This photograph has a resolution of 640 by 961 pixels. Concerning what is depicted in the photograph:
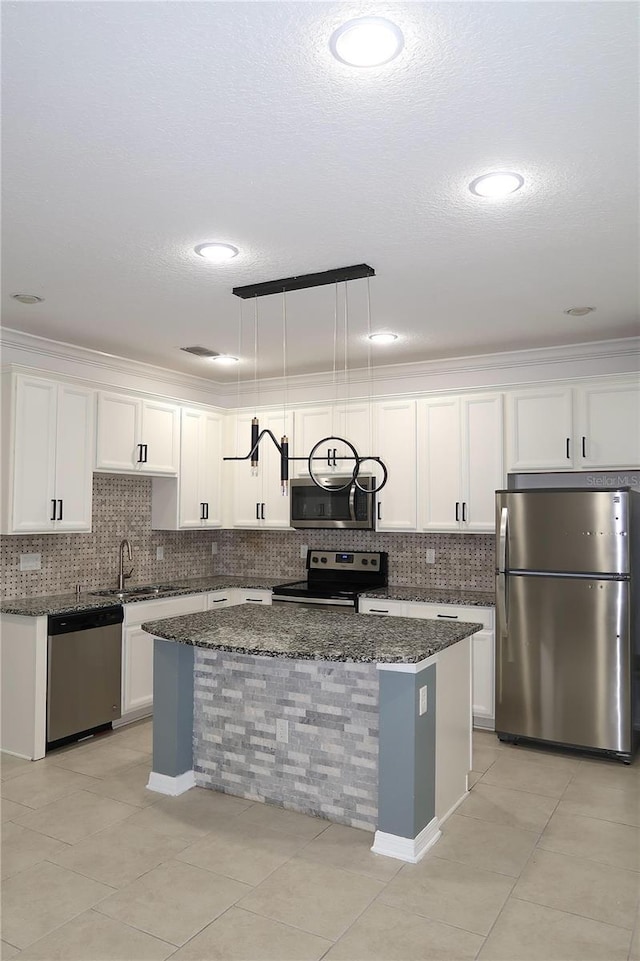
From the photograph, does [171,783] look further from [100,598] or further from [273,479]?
[273,479]

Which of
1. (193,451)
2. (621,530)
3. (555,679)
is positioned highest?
(193,451)

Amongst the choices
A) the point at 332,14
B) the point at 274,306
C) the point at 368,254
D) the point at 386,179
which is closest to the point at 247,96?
the point at 332,14

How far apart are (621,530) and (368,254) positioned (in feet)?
7.50

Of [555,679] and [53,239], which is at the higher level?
[53,239]

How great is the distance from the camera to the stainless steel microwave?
5.33m

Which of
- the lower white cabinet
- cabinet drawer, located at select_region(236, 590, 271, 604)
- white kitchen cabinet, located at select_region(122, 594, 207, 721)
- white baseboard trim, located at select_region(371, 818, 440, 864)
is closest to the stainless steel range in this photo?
cabinet drawer, located at select_region(236, 590, 271, 604)

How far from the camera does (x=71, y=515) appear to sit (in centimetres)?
460

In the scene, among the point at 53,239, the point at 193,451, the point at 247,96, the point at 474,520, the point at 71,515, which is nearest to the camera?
the point at 247,96

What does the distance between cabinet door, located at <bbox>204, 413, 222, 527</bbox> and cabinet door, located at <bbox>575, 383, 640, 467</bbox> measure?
9.85 ft

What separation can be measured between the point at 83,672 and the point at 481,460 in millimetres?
3068

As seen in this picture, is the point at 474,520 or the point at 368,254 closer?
the point at 368,254

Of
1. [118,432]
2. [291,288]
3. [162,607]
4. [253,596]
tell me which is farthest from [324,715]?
[118,432]

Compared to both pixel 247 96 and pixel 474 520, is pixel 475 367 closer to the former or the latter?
pixel 474 520

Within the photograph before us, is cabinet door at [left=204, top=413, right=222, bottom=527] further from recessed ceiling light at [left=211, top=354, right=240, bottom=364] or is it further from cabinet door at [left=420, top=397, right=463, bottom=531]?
cabinet door at [left=420, top=397, right=463, bottom=531]
